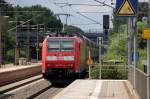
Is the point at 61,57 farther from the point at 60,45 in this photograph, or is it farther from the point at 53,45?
the point at 53,45

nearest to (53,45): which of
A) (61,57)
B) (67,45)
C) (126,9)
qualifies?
(67,45)

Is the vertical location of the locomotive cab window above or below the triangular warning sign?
below

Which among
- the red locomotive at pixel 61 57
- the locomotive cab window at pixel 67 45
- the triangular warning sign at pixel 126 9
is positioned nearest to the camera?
the triangular warning sign at pixel 126 9

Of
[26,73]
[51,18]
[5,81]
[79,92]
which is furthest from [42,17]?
[79,92]

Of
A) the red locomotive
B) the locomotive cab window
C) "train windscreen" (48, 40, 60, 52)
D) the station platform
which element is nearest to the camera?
the red locomotive

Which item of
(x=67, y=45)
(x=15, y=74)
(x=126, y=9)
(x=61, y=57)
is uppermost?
(x=126, y=9)

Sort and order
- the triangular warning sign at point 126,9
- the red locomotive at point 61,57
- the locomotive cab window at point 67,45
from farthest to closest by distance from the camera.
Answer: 1. the locomotive cab window at point 67,45
2. the red locomotive at point 61,57
3. the triangular warning sign at point 126,9

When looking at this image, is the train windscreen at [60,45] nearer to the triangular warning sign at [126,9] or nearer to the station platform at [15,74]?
the station platform at [15,74]

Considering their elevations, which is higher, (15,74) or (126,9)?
(126,9)

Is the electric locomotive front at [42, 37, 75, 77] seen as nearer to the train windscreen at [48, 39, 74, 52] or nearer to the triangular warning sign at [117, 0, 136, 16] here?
the train windscreen at [48, 39, 74, 52]

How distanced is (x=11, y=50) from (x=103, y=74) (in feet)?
A: 252

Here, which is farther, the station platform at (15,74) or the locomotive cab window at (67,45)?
the station platform at (15,74)

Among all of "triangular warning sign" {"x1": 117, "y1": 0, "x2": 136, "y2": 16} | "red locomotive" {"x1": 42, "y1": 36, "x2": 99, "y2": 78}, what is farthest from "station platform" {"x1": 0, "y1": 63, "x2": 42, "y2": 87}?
"triangular warning sign" {"x1": 117, "y1": 0, "x2": 136, "y2": 16}

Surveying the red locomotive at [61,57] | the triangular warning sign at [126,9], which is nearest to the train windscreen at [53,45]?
the red locomotive at [61,57]
